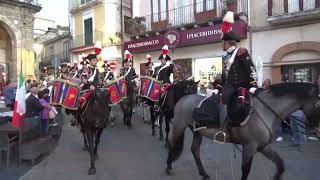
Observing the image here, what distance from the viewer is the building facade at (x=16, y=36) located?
99.6 ft

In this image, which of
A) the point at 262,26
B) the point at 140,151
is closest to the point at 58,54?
the point at 262,26

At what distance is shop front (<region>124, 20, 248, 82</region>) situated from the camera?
70.1 feet

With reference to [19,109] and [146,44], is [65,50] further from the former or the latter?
[19,109]


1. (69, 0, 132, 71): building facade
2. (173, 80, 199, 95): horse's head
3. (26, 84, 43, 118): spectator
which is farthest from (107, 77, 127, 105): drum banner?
(69, 0, 132, 71): building facade

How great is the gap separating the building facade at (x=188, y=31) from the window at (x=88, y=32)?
19.0 feet

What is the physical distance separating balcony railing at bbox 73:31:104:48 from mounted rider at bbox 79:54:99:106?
20974 millimetres

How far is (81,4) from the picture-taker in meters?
33.0

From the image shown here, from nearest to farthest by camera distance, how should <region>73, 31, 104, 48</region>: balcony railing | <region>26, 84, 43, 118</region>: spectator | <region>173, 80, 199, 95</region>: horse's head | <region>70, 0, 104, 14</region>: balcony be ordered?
1. <region>173, 80, 199, 95</region>: horse's head
2. <region>26, 84, 43, 118</region>: spectator
3. <region>73, 31, 104, 48</region>: balcony railing
4. <region>70, 0, 104, 14</region>: balcony

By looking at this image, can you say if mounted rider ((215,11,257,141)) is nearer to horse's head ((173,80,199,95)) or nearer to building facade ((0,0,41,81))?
horse's head ((173,80,199,95))

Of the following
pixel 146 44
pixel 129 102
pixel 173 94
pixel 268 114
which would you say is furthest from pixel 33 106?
pixel 146 44

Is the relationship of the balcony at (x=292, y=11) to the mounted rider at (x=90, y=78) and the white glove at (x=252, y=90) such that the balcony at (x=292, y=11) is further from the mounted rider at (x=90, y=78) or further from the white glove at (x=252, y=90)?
the white glove at (x=252, y=90)

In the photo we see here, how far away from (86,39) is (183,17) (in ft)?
36.1

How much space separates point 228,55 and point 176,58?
700 inches

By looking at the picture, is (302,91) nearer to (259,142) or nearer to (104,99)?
(259,142)
